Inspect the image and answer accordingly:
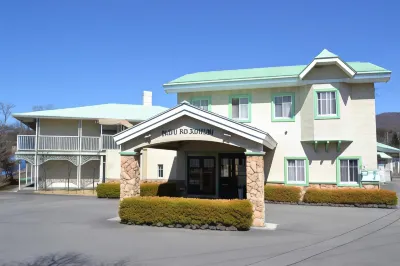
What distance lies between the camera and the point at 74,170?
3034 centimetres

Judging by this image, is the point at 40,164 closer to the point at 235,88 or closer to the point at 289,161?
the point at 235,88

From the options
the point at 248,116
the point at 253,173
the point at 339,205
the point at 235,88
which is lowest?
the point at 339,205

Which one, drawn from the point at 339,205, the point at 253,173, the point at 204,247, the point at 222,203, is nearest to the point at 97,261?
the point at 204,247

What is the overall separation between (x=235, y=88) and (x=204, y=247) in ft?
42.8

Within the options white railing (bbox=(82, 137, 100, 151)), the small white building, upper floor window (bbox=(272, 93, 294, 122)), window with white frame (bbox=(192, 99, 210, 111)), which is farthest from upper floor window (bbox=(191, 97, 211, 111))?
white railing (bbox=(82, 137, 100, 151))

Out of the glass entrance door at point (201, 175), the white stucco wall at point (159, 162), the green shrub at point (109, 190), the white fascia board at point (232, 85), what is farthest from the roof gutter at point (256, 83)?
the green shrub at point (109, 190)

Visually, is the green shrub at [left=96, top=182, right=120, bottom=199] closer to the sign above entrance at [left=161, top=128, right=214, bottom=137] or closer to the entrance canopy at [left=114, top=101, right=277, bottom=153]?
the entrance canopy at [left=114, top=101, right=277, bottom=153]

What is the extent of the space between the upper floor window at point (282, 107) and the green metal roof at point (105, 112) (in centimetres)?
1191

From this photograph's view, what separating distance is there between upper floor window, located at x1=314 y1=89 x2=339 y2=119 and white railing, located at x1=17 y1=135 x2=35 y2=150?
68.3 feet

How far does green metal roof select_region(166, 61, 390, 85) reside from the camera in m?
20.5

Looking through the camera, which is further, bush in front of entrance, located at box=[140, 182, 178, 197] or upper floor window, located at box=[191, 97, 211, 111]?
upper floor window, located at box=[191, 97, 211, 111]

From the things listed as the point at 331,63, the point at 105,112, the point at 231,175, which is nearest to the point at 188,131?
the point at 231,175

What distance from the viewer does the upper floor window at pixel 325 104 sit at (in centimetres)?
1969

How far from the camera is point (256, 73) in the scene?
22625 mm
